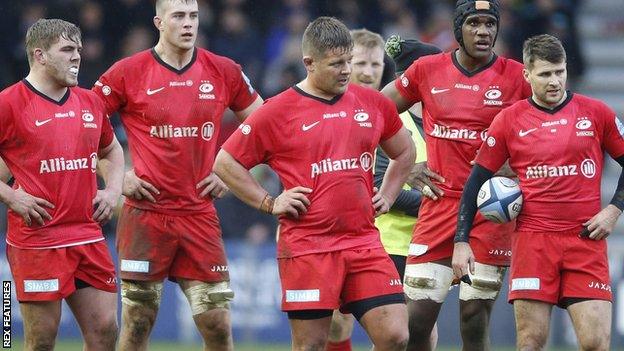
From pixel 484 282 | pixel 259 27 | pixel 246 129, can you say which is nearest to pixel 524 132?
pixel 484 282

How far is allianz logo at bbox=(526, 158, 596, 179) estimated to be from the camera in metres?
9.14

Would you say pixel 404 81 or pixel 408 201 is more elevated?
pixel 404 81

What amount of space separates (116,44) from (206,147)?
26.4ft

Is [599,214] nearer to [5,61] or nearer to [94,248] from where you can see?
[94,248]

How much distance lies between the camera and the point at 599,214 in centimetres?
914

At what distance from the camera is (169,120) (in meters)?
9.98

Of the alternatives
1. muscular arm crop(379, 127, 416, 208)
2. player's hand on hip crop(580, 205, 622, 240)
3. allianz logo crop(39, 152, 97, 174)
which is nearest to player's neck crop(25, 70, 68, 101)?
allianz logo crop(39, 152, 97, 174)

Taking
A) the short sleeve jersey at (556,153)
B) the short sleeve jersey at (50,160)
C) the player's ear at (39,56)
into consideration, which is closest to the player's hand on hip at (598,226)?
the short sleeve jersey at (556,153)

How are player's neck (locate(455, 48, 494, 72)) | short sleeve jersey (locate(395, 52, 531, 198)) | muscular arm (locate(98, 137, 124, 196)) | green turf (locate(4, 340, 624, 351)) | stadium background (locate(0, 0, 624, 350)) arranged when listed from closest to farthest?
muscular arm (locate(98, 137, 124, 196))
short sleeve jersey (locate(395, 52, 531, 198))
player's neck (locate(455, 48, 494, 72))
green turf (locate(4, 340, 624, 351))
stadium background (locate(0, 0, 624, 350))

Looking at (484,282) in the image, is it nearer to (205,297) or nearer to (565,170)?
(565,170)

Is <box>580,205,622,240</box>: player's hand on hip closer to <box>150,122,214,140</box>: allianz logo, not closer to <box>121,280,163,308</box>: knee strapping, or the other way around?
<box>150,122,214,140</box>: allianz logo

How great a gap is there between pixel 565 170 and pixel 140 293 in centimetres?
309

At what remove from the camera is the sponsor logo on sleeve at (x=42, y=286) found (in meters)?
9.19

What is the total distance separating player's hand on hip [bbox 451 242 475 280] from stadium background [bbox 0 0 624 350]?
6.27 metres
